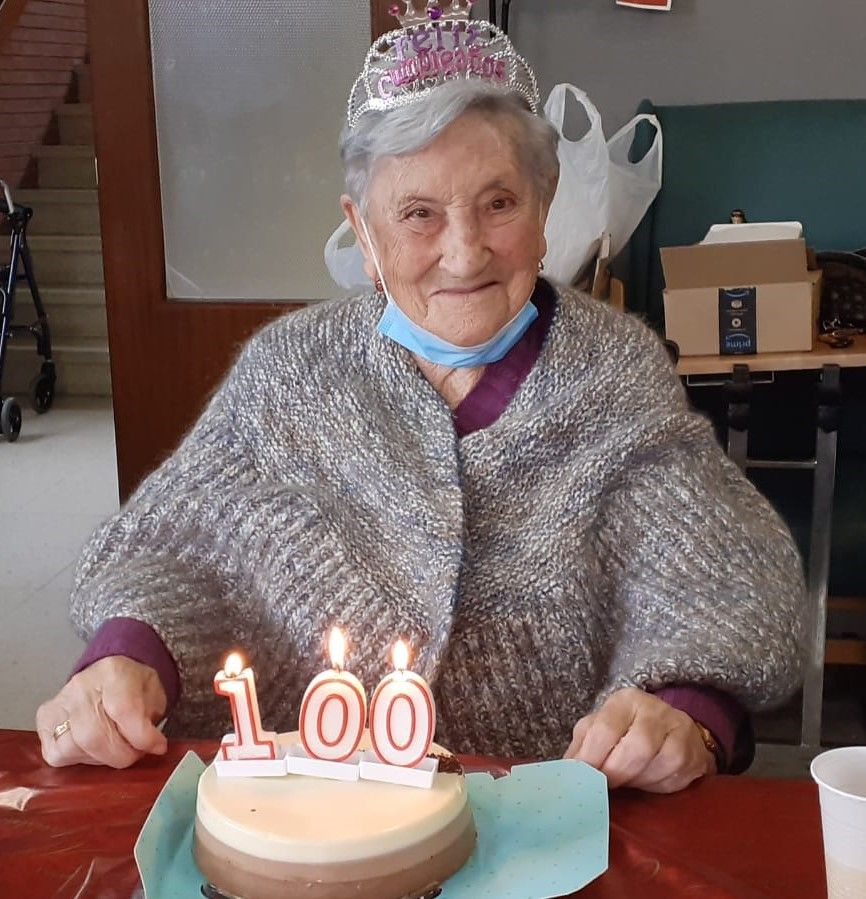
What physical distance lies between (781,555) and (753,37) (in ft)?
7.24

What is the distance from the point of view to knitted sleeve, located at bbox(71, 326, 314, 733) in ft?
4.10

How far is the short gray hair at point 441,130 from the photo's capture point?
4.15 feet

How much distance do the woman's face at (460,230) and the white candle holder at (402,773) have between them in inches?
Result: 24.1

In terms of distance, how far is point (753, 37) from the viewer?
3.04 m

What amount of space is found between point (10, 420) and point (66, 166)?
2272 millimetres

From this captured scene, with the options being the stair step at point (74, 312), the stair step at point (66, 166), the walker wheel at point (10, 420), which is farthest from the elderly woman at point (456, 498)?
the stair step at point (66, 166)

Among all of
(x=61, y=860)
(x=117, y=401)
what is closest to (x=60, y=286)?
(x=117, y=401)

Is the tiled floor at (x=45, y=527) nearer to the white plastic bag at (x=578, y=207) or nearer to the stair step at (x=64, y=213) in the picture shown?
the stair step at (x=64, y=213)

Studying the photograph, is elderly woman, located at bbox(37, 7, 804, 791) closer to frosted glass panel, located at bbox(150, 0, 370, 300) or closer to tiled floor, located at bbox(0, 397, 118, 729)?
tiled floor, located at bbox(0, 397, 118, 729)

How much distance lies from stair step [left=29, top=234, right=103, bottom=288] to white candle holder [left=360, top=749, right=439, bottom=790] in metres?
5.97

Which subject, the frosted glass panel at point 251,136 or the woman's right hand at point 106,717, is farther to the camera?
the frosted glass panel at point 251,136

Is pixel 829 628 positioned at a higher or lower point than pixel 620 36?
lower

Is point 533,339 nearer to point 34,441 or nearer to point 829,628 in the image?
point 829,628

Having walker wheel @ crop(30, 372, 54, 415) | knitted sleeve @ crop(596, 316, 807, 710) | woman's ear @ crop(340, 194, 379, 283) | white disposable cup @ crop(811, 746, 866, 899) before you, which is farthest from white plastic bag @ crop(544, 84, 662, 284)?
walker wheel @ crop(30, 372, 54, 415)
